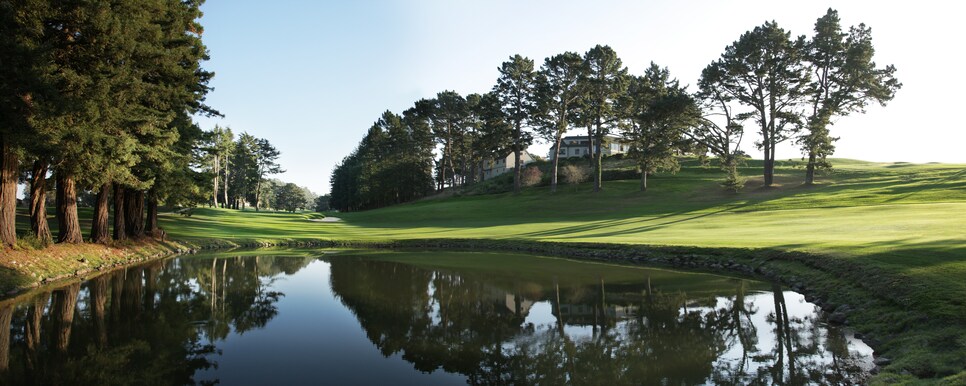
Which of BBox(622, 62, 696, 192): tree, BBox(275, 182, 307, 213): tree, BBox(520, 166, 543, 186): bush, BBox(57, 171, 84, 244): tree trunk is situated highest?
BBox(622, 62, 696, 192): tree

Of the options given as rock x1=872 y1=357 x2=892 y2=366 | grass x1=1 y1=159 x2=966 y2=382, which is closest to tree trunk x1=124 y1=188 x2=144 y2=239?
grass x1=1 y1=159 x2=966 y2=382

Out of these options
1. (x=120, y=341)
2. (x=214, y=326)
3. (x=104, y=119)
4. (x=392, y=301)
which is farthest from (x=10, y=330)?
(x=104, y=119)

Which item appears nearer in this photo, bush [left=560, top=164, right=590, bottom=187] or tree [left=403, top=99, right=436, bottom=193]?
bush [left=560, top=164, right=590, bottom=187]

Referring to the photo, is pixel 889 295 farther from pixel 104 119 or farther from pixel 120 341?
pixel 104 119

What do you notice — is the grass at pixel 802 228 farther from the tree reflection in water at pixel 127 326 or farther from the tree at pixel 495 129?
the tree reflection in water at pixel 127 326

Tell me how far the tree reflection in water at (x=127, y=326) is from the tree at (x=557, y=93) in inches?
1834

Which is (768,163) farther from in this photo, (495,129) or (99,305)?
(99,305)

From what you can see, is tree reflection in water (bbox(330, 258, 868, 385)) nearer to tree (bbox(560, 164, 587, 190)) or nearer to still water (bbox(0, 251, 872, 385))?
still water (bbox(0, 251, 872, 385))

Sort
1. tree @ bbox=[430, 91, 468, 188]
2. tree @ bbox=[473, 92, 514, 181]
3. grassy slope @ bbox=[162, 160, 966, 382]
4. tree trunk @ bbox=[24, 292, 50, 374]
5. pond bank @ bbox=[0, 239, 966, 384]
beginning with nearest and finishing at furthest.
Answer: pond bank @ bbox=[0, 239, 966, 384] → tree trunk @ bbox=[24, 292, 50, 374] → grassy slope @ bbox=[162, 160, 966, 382] → tree @ bbox=[473, 92, 514, 181] → tree @ bbox=[430, 91, 468, 188]

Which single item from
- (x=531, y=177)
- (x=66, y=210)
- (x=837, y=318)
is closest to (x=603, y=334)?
(x=837, y=318)

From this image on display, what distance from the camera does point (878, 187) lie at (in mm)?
42844

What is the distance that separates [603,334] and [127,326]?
10240 millimetres

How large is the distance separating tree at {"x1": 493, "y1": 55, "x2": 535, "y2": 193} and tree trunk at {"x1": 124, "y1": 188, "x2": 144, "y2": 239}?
43.1 m

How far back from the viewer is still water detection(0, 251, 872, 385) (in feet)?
26.2
